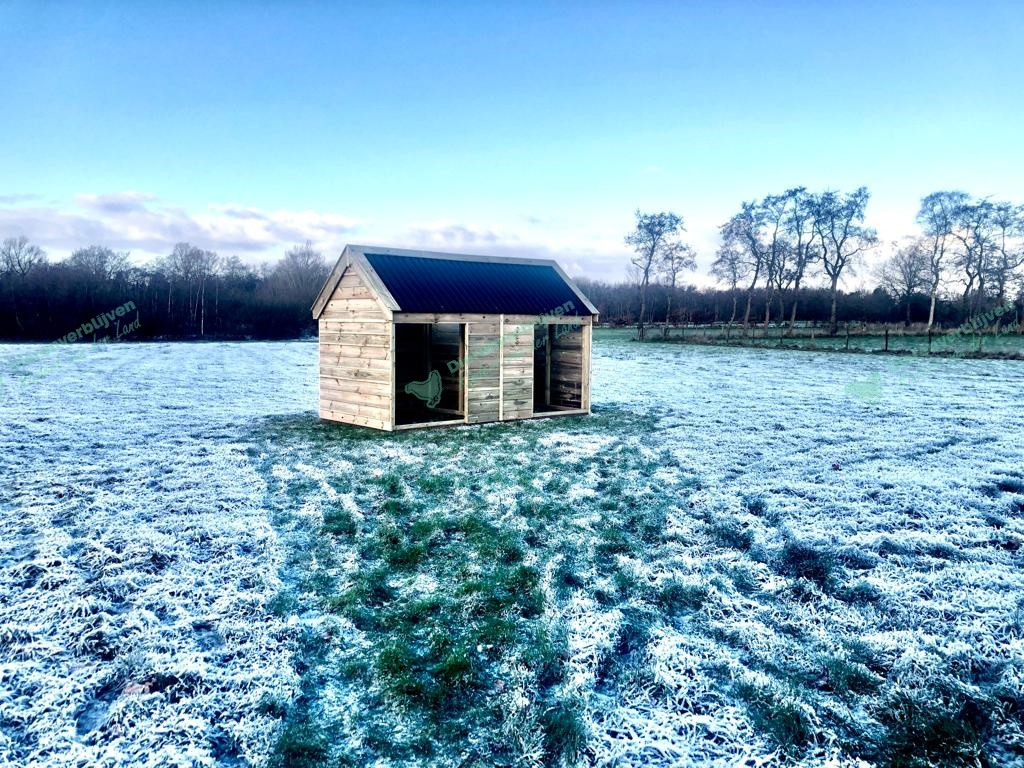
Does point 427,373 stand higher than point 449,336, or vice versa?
point 449,336

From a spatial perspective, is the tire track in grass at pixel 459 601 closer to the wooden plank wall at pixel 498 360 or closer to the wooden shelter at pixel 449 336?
the wooden shelter at pixel 449 336

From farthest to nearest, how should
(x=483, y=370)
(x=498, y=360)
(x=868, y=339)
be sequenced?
(x=868, y=339), (x=498, y=360), (x=483, y=370)

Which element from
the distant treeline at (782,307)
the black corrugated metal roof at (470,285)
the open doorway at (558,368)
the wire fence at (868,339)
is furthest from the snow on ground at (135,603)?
the distant treeline at (782,307)

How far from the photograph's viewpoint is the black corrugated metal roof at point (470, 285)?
11.6 m

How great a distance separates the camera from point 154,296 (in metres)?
53.9

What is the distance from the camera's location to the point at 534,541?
6.11 m

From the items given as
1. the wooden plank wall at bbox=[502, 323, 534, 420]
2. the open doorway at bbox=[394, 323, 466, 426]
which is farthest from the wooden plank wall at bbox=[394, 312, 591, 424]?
the open doorway at bbox=[394, 323, 466, 426]

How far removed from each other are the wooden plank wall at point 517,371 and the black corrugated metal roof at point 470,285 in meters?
0.45

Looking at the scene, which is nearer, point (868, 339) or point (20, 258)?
point (868, 339)

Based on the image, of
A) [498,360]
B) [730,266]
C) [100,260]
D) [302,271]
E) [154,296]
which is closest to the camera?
[498,360]

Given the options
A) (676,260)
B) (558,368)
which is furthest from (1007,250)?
(558,368)

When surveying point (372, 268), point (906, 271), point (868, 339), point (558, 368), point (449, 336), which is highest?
point (906, 271)

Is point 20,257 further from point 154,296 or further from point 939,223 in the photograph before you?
point 939,223

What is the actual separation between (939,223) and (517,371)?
4458 centimetres
